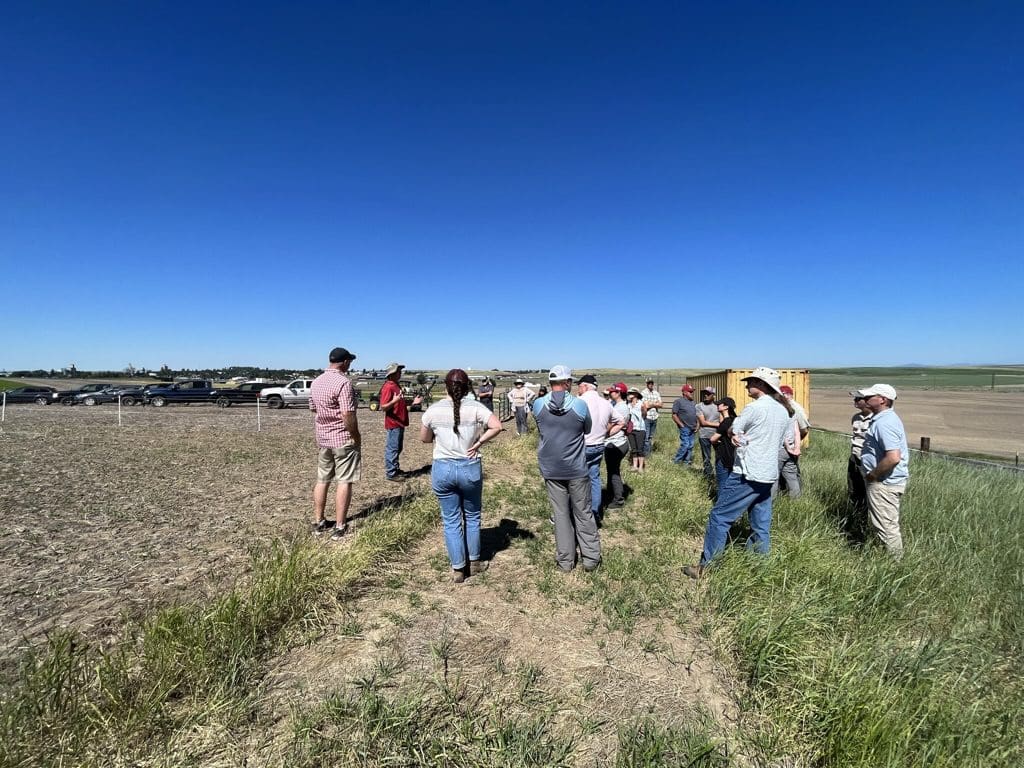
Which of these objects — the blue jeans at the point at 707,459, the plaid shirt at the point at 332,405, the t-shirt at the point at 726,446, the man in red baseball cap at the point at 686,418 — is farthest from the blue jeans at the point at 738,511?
the man in red baseball cap at the point at 686,418

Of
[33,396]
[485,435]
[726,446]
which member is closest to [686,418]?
[726,446]

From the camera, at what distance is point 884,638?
2930 mm

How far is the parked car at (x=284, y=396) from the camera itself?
80.5 ft

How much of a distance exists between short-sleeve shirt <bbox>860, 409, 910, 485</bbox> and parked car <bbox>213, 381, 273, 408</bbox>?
2490 centimetres

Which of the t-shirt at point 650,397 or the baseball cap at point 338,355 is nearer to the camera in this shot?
the baseball cap at point 338,355

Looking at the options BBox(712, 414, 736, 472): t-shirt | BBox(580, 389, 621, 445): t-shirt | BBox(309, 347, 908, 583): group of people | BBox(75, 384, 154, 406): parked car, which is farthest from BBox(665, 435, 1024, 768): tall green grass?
BBox(75, 384, 154, 406): parked car

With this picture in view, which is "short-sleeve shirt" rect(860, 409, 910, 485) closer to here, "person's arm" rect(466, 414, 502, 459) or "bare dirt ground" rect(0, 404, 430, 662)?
"person's arm" rect(466, 414, 502, 459)

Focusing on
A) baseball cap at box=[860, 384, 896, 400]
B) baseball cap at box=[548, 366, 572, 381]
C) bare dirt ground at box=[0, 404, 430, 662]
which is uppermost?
baseball cap at box=[548, 366, 572, 381]

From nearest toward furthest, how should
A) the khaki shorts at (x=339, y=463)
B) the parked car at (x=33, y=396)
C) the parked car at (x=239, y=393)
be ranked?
the khaki shorts at (x=339, y=463) < the parked car at (x=239, y=393) < the parked car at (x=33, y=396)

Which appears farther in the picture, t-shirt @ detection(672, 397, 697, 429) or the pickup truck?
the pickup truck

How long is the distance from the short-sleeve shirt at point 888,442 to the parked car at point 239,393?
24900 millimetres

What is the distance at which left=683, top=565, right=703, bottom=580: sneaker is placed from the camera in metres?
3.84

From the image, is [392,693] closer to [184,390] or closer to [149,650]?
[149,650]

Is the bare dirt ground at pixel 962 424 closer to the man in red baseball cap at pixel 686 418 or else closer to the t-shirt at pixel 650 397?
the t-shirt at pixel 650 397
